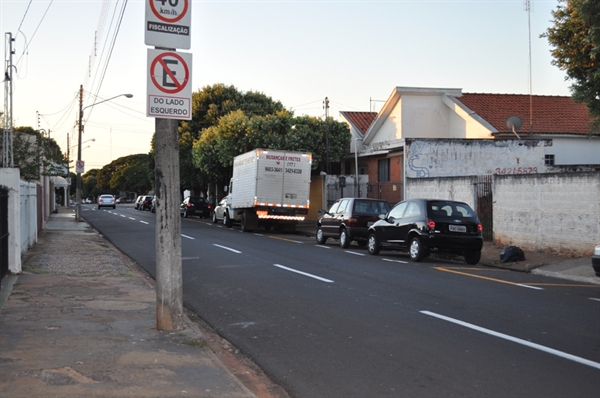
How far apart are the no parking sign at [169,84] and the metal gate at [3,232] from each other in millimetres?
5386

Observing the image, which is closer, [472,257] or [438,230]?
[438,230]

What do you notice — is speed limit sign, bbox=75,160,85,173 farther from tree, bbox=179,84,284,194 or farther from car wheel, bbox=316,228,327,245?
car wheel, bbox=316,228,327,245

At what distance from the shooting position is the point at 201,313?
984 cm

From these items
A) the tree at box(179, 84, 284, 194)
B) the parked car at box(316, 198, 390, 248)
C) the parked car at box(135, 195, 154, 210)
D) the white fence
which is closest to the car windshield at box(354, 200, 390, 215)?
the parked car at box(316, 198, 390, 248)

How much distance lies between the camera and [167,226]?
7.80 meters

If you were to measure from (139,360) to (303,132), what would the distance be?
33.2 m

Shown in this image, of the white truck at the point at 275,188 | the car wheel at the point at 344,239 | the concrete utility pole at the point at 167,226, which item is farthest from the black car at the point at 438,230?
the white truck at the point at 275,188

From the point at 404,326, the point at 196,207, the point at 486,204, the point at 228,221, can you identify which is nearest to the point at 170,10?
the point at 404,326

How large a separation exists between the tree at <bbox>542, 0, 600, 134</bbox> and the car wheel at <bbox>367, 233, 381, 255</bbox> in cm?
720

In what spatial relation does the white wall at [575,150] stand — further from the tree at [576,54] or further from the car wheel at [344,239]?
the car wheel at [344,239]

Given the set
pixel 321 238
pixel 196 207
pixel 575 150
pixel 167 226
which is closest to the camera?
pixel 167 226

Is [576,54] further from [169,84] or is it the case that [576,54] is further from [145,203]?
[145,203]

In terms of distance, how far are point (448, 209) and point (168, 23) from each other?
426 inches

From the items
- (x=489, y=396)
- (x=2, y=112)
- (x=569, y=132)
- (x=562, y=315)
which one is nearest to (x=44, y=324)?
(x=489, y=396)
